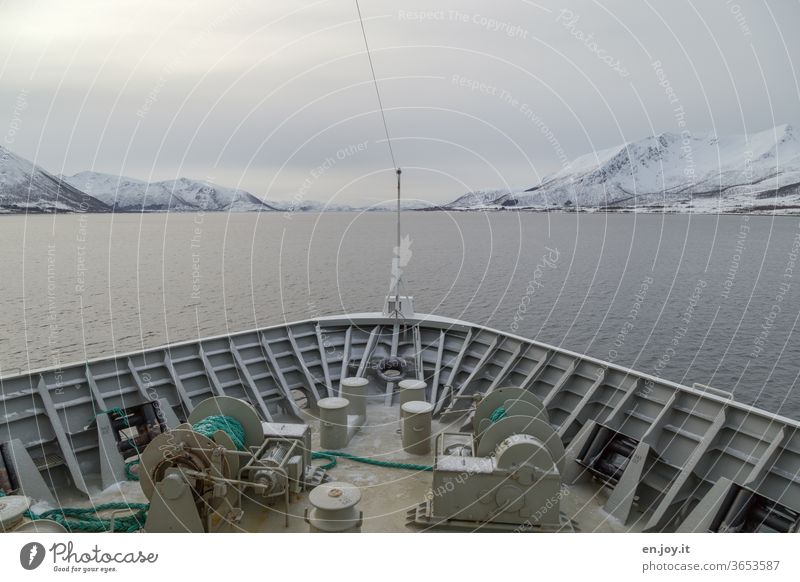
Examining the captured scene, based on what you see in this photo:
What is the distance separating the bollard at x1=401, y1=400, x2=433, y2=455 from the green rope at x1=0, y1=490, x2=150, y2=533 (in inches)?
137

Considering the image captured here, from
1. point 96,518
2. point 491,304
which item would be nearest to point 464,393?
point 96,518

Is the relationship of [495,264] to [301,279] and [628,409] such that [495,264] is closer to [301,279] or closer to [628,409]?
[301,279]

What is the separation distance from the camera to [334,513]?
538 cm

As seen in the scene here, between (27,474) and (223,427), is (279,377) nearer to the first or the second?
(223,427)

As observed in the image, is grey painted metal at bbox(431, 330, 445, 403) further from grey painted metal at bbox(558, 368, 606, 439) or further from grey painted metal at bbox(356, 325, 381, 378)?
grey painted metal at bbox(558, 368, 606, 439)

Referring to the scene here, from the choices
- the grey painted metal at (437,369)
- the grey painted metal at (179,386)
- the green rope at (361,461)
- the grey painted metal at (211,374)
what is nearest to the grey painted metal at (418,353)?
the grey painted metal at (437,369)

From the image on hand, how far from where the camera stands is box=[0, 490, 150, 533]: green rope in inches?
243

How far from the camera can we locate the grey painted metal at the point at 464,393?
6.27 m

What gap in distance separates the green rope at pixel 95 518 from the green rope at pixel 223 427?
112 centimetres

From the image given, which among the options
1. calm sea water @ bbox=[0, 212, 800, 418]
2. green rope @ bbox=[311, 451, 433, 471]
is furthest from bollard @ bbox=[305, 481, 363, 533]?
calm sea water @ bbox=[0, 212, 800, 418]

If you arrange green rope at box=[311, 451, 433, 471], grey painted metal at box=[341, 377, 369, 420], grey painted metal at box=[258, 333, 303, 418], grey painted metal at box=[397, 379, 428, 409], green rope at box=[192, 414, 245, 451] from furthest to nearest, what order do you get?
grey painted metal at box=[258, 333, 303, 418] → grey painted metal at box=[341, 377, 369, 420] → grey painted metal at box=[397, 379, 428, 409] → green rope at box=[311, 451, 433, 471] → green rope at box=[192, 414, 245, 451]

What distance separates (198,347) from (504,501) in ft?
19.0

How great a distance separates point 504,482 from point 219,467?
2.97 metres

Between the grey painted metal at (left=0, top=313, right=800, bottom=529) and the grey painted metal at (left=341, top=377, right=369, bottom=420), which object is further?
the grey painted metal at (left=341, top=377, right=369, bottom=420)
